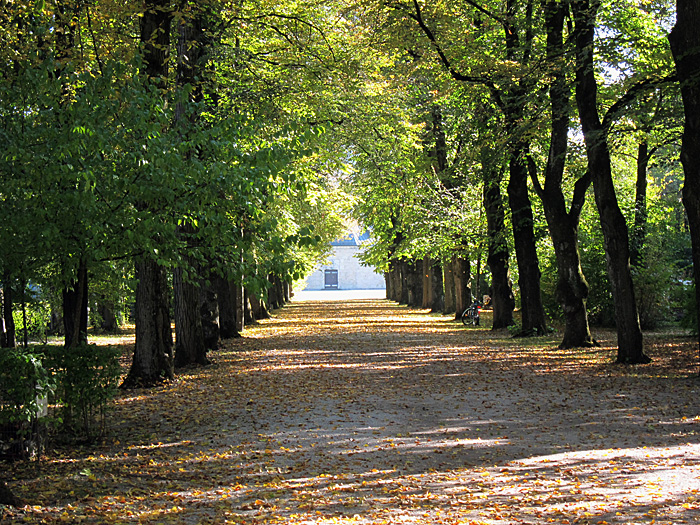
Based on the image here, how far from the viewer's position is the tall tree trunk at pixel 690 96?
1177 cm

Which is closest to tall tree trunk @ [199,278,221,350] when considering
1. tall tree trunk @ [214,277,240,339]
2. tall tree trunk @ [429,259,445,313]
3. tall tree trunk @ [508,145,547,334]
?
tall tree trunk @ [214,277,240,339]

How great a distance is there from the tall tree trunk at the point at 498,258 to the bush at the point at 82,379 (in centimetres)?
1725

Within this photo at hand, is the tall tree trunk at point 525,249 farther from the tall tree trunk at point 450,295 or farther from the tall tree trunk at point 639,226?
the tall tree trunk at point 450,295

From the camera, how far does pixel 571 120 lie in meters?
19.1

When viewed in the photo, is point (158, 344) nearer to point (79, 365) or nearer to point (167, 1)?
point (79, 365)

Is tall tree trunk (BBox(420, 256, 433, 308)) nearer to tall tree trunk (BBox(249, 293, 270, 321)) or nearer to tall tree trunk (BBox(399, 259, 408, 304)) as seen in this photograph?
tall tree trunk (BBox(399, 259, 408, 304))

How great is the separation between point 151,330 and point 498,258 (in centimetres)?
1518

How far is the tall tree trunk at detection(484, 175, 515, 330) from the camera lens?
2442cm

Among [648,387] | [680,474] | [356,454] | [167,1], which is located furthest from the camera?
[167,1]

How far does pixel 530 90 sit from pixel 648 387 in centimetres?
719

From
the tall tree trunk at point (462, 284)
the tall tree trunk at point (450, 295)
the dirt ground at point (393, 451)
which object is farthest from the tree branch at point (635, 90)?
the tall tree trunk at point (450, 295)

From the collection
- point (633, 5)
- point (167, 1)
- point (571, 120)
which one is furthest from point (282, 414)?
point (633, 5)

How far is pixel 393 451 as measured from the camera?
7980mm

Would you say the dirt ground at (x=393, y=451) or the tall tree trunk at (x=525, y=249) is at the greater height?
the tall tree trunk at (x=525, y=249)
